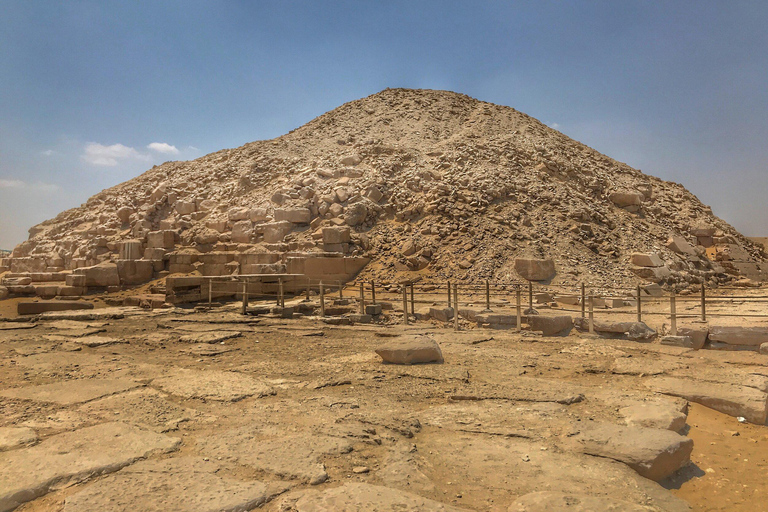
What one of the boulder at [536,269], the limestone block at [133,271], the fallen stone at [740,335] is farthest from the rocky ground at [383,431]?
the limestone block at [133,271]

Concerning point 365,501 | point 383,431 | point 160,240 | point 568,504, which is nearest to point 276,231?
point 160,240

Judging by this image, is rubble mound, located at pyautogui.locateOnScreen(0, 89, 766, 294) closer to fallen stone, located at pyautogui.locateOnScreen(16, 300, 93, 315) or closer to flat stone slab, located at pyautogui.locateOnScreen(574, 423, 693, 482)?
fallen stone, located at pyautogui.locateOnScreen(16, 300, 93, 315)

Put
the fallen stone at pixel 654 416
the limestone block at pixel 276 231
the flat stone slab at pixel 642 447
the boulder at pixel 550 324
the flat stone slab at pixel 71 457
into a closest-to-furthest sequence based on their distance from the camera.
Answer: the flat stone slab at pixel 71 457, the flat stone slab at pixel 642 447, the fallen stone at pixel 654 416, the boulder at pixel 550 324, the limestone block at pixel 276 231

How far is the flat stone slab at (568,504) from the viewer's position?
2449mm

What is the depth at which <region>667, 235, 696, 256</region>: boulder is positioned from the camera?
734 inches

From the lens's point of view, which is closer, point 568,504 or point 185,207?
point 568,504

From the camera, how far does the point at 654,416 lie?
12.8ft

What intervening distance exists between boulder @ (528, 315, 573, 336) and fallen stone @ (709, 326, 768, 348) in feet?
7.58

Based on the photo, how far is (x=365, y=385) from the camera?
16.7 feet

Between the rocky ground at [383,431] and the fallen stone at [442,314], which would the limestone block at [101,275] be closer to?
the rocky ground at [383,431]

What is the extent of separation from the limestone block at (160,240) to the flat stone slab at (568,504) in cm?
2286

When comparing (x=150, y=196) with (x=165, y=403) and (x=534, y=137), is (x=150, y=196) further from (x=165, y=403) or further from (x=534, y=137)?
(x=165, y=403)

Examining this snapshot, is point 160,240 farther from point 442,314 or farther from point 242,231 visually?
point 442,314

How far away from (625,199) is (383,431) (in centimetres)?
2097
